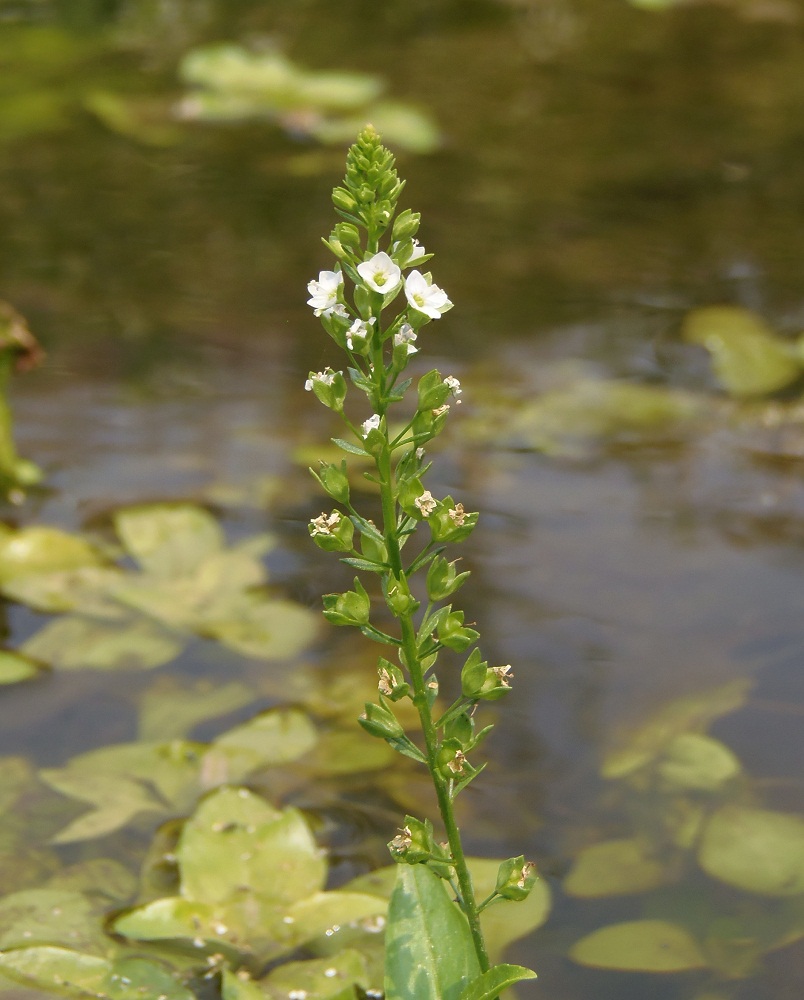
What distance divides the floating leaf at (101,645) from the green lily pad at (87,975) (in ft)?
2.39

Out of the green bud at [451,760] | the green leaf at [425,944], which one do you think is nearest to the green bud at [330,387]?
the green bud at [451,760]

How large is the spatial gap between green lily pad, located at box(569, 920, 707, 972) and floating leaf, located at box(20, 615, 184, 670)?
37.7 inches

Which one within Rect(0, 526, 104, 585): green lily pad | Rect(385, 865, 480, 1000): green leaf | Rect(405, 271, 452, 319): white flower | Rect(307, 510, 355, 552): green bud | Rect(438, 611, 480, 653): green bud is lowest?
Rect(385, 865, 480, 1000): green leaf

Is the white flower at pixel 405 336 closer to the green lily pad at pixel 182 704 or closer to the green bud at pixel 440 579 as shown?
the green bud at pixel 440 579

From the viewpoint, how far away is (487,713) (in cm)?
218

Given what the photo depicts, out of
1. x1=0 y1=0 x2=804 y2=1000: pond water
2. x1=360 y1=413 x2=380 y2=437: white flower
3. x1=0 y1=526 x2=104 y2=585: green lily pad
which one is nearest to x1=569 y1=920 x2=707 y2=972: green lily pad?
x1=0 y1=0 x2=804 y2=1000: pond water

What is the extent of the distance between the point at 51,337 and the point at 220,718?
1.65m

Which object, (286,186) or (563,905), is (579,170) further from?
(563,905)

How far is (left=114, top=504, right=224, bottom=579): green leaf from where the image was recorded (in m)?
2.48

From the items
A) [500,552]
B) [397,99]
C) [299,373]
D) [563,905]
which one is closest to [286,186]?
[397,99]

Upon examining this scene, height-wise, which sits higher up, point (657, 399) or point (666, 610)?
point (657, 399)

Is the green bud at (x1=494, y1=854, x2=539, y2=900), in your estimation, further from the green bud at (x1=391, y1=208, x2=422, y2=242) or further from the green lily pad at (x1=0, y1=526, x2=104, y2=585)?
the green lily pad at (x1=0, y1=526, x2=104, y2=585)

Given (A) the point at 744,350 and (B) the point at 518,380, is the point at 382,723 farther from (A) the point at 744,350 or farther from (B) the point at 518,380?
(A) the point at 744,350

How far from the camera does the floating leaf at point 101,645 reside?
2.25m
